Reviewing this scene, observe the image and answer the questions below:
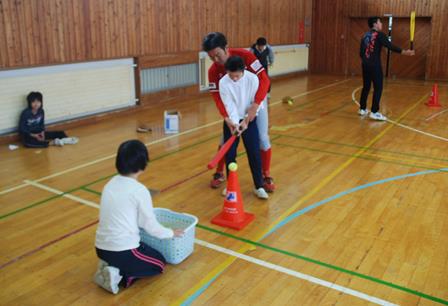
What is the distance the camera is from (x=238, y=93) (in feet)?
12.1

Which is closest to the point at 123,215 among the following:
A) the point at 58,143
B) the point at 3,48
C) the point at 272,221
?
the point at 272,221

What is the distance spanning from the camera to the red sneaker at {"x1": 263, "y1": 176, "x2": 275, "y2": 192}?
4.23 metres

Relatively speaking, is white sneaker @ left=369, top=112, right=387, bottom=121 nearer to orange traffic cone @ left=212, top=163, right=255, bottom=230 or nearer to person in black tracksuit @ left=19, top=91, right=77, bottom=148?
orange traffic cone @ left=212, top=163, right=255, bottom=230

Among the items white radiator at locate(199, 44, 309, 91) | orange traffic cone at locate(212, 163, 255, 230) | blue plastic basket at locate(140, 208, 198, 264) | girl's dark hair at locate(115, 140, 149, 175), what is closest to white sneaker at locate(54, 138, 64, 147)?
orange traffic cone at locate(212, 163, 255, 230)

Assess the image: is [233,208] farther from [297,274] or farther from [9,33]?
[9,33]

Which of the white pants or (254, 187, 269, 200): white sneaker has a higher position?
the white pants

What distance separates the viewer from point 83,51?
7.08 metres

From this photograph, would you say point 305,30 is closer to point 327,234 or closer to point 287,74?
point 287,74

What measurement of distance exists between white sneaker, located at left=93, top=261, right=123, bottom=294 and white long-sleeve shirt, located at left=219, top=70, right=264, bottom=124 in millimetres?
1645

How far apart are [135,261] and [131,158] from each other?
63cm

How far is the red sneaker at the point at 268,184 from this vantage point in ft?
13.9

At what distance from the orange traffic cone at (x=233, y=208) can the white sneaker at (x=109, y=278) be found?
111cm

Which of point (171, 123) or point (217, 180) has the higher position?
point (171, 123)

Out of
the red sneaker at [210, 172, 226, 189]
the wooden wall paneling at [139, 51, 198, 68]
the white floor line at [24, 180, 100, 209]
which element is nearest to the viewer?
the white floor line at [24, 180, 100, 209]
